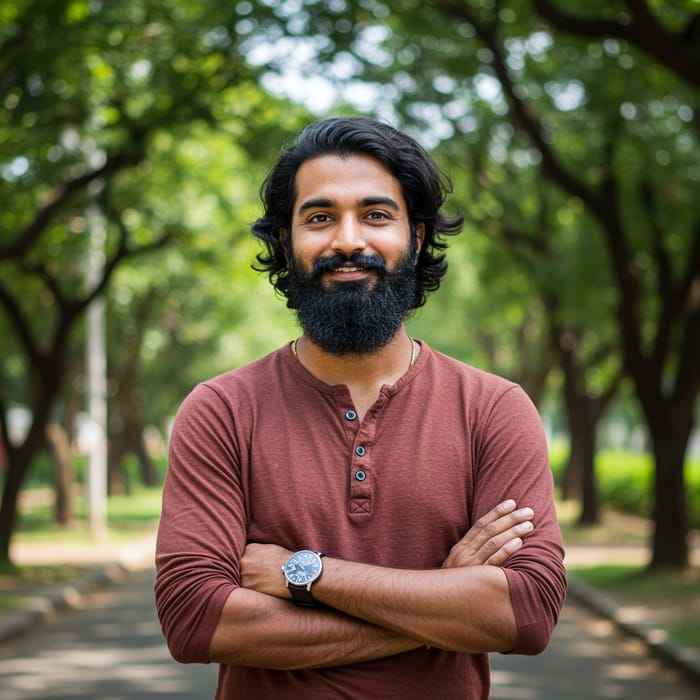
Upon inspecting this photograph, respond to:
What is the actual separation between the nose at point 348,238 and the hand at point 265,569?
2.31 ft

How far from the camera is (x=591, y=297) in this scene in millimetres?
21234

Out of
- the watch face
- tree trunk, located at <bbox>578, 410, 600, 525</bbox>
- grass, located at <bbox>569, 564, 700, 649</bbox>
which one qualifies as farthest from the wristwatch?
tree trunk, located at <bbox>578, 410, 600, 525</bbox>

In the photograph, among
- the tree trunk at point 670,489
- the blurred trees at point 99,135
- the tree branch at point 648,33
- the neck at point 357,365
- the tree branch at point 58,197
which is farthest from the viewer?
the tree trunk at point 670,489

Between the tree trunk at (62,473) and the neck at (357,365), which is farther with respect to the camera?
the tree trunk at (62,473)

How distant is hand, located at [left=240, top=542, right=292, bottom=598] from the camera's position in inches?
116

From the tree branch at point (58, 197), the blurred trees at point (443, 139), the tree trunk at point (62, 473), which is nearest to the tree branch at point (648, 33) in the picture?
the blurred trees at point (443, 139)

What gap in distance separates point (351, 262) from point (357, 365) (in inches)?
9.9

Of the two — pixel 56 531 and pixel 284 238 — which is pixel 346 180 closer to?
pixel 284 238

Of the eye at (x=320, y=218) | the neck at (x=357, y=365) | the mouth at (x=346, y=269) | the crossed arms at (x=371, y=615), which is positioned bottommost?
the crossed arms at (x=371, y=615)

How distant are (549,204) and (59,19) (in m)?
13.1

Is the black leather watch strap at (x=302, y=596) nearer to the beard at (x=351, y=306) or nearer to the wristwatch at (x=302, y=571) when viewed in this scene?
the wristwatch at (x=302, y=571)

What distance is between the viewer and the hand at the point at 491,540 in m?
2.94

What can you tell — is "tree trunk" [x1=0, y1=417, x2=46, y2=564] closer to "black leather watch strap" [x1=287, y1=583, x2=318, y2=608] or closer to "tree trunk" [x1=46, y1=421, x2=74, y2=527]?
"tree trunk" [x1=46, y1=421, x2=74, y2=527]

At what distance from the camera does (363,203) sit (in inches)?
120
